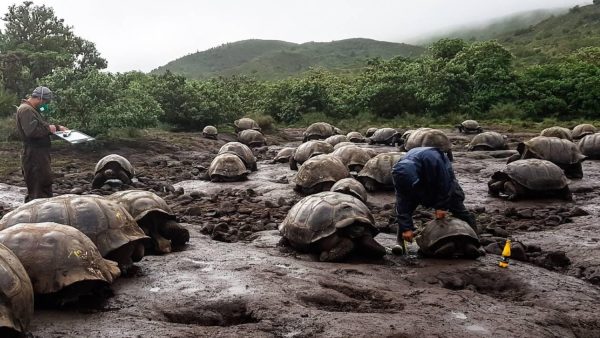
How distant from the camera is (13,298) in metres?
3.57

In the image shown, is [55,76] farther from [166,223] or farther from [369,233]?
[369,233]

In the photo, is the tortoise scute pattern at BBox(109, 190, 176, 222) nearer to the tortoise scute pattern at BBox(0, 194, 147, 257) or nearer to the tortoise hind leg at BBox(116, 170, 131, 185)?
the tortoise scute pattern at BBox(0, 194, 147, 257)

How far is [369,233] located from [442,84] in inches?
839

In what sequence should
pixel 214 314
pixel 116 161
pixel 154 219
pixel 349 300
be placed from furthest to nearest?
pixel 116 161 < pixel 154 219 < pixel 349 300 < pixel 214 314

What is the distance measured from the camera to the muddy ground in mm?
4309

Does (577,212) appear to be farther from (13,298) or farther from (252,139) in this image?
(252,139)

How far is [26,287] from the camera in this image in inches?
147

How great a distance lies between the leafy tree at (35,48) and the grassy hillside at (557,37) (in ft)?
88.5

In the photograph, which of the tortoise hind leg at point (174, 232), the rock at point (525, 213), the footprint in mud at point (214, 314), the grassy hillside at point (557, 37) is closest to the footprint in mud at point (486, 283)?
the footprint in mud at point (214, 314)

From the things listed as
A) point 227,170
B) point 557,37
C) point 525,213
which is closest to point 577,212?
point 525,213

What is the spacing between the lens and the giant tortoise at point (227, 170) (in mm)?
12211

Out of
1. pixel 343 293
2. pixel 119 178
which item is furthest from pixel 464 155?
pixel 343 293

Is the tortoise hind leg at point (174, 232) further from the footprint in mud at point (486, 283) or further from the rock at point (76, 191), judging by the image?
the rock at point (76, 191)

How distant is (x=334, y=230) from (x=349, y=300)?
1.31m
